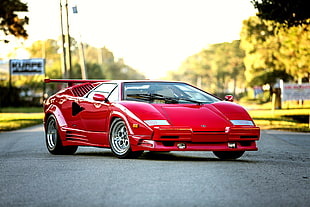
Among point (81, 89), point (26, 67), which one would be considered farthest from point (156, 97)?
point (26, 67)

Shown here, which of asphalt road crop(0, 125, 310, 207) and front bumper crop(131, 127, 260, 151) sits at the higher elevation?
front bumper crop(131, 127, 260, 151)

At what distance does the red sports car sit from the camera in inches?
448

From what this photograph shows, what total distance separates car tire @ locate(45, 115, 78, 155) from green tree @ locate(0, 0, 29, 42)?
22153mm

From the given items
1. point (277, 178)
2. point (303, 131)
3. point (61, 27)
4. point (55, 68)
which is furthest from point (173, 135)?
point (55, 68)

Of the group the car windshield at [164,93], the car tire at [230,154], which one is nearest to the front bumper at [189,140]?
the car tire at [230,154]

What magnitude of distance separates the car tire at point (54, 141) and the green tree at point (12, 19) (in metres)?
22.2

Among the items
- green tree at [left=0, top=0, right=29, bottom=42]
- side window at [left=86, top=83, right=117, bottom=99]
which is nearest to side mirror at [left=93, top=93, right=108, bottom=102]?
side window at [left=86, top=83, right=117, bottom=99]

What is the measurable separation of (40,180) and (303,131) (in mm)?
16991

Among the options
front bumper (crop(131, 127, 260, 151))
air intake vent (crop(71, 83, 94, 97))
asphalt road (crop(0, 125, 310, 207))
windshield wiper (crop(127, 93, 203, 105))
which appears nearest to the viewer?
asphalt road (crop(0, 125, 310, 207))

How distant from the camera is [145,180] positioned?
905 centimetres

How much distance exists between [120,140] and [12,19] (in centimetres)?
2615

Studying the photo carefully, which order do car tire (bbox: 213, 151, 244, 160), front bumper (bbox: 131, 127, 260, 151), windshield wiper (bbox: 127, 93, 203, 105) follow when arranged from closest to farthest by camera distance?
1. front bumper (bbox: 131, 127, 260, 151)
2. windshield wiper (bbox: 127, 93, 203, 105)
3. car tire (bbox: 213, 151, 244, 160)

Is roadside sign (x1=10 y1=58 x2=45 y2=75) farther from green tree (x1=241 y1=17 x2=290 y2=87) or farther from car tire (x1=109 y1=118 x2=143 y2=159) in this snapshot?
car tire (x1=109 y1=118 x2=143 y2=159)

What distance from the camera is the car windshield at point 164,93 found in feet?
40.2
